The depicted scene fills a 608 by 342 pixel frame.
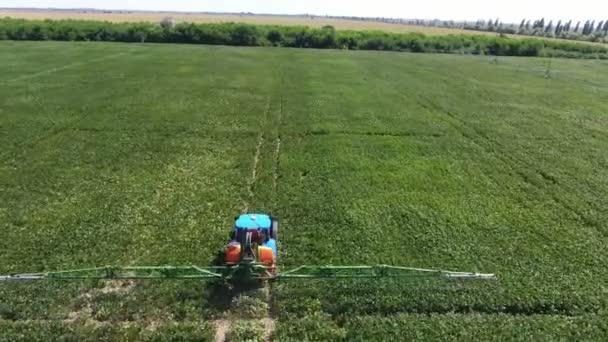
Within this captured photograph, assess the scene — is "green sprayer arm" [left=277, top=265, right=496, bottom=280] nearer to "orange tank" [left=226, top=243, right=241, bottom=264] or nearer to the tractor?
the tractor

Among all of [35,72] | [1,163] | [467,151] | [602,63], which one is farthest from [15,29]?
[602,63]

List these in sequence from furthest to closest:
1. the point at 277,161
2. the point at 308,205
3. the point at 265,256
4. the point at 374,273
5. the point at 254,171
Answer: the point at 277,161 → the point at 254,171 → the point at 308,205 → the point at 374,273 → the point at 265,256

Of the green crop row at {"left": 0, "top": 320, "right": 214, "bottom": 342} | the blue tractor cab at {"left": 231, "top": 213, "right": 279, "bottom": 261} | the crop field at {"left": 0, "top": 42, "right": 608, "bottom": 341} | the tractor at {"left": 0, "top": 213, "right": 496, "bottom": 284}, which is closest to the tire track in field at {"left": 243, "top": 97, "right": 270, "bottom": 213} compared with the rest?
the crop field at {"left": 0, "top": 42, "right": 608, "bottom": 341}

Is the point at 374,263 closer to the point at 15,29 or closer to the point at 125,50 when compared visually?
the point at 125,50

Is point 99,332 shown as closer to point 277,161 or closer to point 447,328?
point 447,328

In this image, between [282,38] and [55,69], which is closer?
[55,69]

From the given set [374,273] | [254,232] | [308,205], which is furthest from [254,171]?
[374,273]
